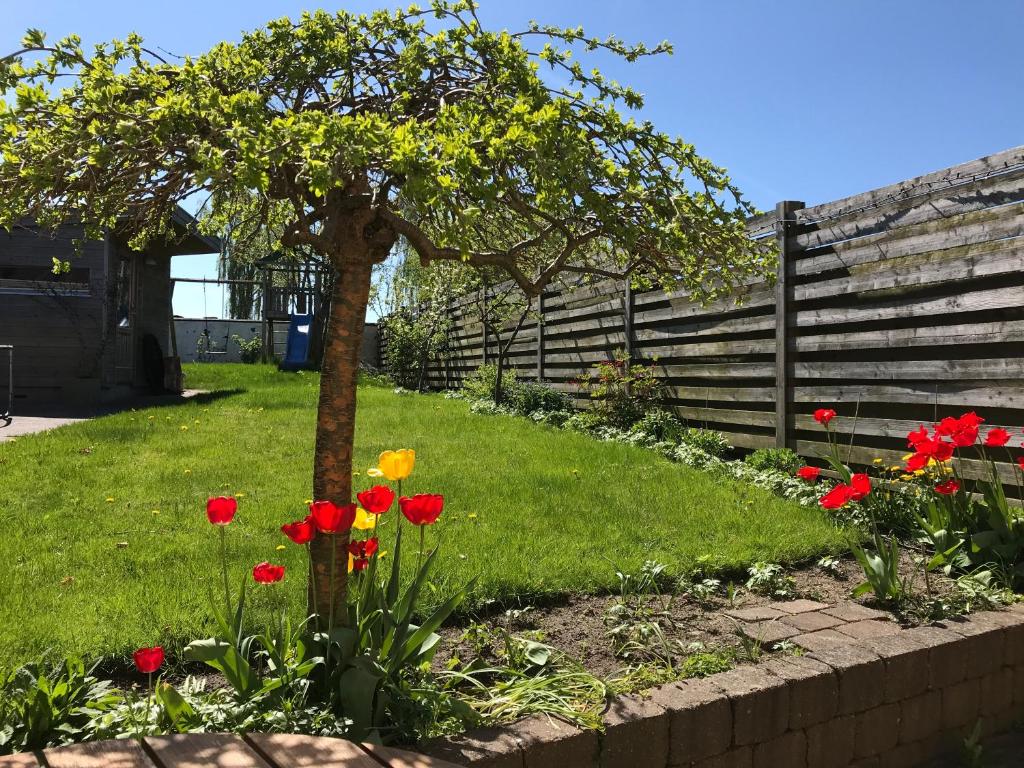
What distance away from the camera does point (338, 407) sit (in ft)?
7.64

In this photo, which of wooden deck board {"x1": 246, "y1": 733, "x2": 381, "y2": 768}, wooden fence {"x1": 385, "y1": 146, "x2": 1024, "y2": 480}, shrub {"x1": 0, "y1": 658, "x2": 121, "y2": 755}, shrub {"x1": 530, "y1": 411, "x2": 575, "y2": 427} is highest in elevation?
wooden fence {"x1": 385, "y1": 146, "x2": 1024, "y2": 480}

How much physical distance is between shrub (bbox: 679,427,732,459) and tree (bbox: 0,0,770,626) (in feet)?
12.8

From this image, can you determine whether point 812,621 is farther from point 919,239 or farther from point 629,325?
point 629,325

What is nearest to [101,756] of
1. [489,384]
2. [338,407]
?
[338,407]

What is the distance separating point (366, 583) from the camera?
227 cm

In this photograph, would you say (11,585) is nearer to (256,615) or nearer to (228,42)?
(256,615)

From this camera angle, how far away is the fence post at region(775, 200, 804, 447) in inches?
231

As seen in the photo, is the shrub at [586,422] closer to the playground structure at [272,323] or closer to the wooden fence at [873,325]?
the wooden fence at [873,325]

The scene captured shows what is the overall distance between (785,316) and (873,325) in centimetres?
78

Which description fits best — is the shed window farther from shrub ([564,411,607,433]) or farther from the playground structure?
shrub ([564,411,607,433])

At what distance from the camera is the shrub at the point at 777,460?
5.71m

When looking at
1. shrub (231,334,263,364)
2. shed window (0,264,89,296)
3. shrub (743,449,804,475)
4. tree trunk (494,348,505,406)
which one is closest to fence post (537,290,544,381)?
tree trunk (494,348,505,406)

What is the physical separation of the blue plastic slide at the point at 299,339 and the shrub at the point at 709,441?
14156 millimetres

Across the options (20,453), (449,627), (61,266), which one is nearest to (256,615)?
(449,627)
